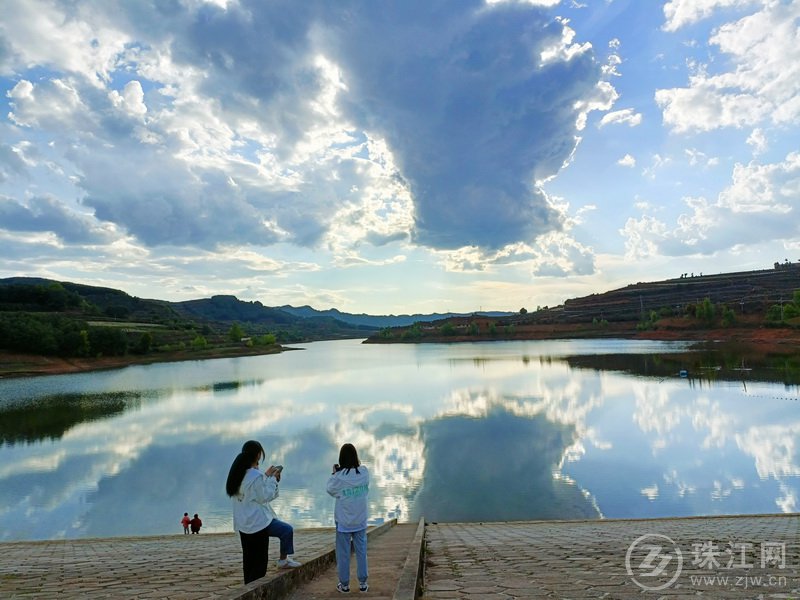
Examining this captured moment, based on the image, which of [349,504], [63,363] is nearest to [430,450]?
[349,504]

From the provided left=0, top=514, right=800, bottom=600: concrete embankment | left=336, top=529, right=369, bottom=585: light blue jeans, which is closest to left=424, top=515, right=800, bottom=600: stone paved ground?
left=0, top=514, right=800, bottom=600: concrete embankment

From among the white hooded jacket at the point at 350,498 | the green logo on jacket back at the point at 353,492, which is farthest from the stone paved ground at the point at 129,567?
the green logo on jacket back at the point at 353,492

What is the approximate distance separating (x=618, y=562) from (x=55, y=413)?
48907 millimetres

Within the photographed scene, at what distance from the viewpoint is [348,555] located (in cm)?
708

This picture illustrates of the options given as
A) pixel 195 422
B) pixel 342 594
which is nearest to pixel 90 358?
pixel 195 422

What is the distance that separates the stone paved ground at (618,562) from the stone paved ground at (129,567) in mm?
2859

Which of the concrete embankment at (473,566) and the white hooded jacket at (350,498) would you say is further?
the white hooded jacket at (350,498)

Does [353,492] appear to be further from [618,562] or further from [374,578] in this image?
[618,562]

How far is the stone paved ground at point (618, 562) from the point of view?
677 cm

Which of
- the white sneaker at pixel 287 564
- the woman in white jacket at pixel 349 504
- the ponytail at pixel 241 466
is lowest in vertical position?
the white sneaker at pixel 287 564

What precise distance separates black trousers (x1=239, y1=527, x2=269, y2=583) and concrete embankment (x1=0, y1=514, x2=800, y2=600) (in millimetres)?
433

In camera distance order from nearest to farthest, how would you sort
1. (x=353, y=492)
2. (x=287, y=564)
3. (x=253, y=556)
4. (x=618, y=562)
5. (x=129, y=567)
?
(x=253, y=556), (x=353, y=492), (x=287, y=564), (x=618, y=562), (x=129, y=567)

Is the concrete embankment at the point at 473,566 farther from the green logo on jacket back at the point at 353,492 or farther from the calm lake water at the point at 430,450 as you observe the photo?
the calm lake water at the point at 430,450

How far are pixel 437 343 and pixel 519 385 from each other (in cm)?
13806
